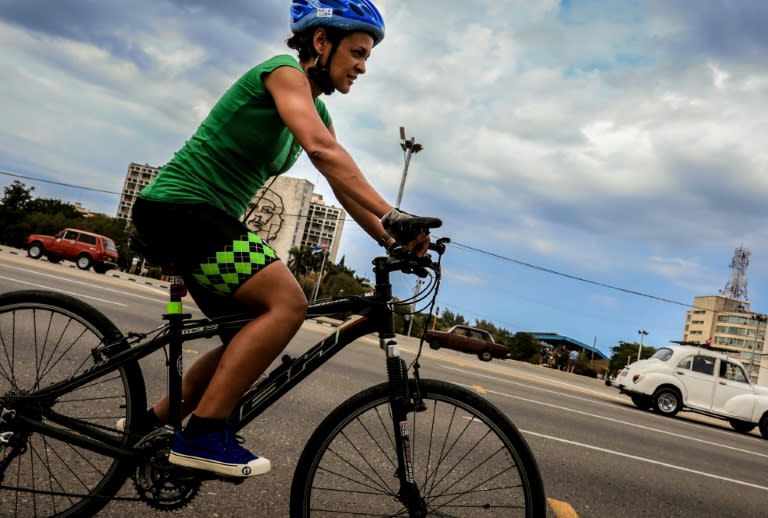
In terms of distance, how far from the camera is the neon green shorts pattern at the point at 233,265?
202 cm

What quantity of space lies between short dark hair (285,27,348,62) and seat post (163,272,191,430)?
3.29ft

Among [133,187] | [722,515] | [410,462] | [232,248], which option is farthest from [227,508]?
[133,187]

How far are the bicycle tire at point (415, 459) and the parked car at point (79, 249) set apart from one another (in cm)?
2836

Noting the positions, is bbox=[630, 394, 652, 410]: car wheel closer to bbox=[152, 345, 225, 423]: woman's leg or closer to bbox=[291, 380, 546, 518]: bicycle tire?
bbox=[291, 380, 546, 518]: bicycle tire

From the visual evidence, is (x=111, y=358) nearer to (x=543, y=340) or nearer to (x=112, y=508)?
(x=112, y=508)

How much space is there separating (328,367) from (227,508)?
569 centimetres

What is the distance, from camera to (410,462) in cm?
208

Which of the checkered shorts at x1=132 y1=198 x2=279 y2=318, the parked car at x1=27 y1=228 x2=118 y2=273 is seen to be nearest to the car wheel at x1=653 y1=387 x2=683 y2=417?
the checkered shorts at x1=132 y1=198 x2=279 y2=318

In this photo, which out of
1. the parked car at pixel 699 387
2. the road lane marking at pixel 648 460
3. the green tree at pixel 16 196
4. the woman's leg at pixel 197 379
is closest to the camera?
the woman's leg at pixel 197 379

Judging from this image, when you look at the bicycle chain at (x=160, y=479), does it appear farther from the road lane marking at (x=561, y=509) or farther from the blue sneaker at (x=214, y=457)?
the road lane marking at (x=561, y=509)

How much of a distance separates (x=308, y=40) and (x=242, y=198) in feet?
2.22

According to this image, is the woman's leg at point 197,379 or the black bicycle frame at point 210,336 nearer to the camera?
the black bicycle frame at point 210,336

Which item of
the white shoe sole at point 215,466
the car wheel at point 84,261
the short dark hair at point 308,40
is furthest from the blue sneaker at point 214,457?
the car wheel at point 84,261

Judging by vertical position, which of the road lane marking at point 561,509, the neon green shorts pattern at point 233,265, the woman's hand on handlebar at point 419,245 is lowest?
the road lane marking at point 561,509
